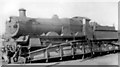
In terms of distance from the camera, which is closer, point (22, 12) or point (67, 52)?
point (67, 52)

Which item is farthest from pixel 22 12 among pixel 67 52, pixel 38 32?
pixel 67 52

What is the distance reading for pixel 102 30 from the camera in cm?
1856

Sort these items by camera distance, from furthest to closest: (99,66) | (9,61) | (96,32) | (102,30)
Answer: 1. (102,30)
2. (96,32)
3. (9,61)
4. (99,66)

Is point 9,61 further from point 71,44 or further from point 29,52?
point 71,44

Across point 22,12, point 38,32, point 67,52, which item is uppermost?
point 22,12

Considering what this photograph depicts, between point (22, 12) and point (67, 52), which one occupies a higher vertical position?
point (22, 12)

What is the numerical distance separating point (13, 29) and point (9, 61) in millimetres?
2190

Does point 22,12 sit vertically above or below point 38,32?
above

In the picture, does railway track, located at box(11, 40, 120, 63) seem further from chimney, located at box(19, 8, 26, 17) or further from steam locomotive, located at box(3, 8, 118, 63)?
chimney, located at box(19, 8, 26, 17)

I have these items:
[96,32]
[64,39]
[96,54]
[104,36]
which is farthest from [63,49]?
[104,36]

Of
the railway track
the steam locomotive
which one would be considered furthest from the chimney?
the railway track

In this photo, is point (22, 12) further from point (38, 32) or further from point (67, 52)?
point (67, 52)

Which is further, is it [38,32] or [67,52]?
[38,32]

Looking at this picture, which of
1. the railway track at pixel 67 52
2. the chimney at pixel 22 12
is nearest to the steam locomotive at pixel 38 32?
the chimney at pixel 22 12
